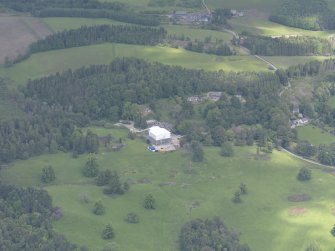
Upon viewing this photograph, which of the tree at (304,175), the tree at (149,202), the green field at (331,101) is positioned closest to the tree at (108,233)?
the tree at (149,202)

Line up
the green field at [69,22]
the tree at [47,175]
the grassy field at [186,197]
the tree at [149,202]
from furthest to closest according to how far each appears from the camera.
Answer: the green field at [69,22] < the tree at [47,175] < the tree at [149,202] < the grassy field at [186,197]

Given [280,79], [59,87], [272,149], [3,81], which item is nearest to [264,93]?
[280,79]

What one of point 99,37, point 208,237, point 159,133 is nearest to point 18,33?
point 99,37

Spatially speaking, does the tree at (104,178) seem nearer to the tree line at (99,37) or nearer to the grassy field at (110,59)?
the grassy field at (110,59)

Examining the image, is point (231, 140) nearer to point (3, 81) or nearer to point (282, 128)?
point (282, 128)

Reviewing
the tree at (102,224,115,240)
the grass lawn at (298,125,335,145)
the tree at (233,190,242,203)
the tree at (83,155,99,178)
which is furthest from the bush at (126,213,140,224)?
the grass lawn at (298,125,335,145)
